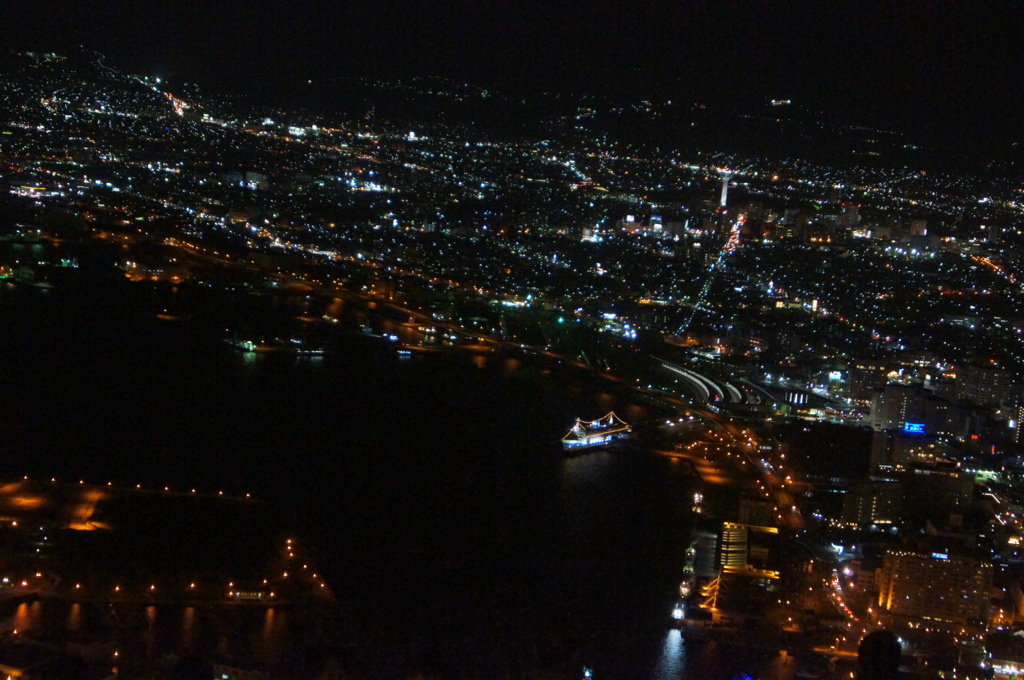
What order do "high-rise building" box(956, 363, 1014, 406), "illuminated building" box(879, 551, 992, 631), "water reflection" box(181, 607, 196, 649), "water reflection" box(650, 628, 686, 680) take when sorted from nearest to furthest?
"water reflection" box(181, 607, 196, 649) < "water reflection" box(650, 628, 686, 680) < "illuminated building" box(879, 551, 992, 631) < "high-rise building" box(956, 363, 1014, 406)

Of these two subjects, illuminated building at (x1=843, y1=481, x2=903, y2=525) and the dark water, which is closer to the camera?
the dark water

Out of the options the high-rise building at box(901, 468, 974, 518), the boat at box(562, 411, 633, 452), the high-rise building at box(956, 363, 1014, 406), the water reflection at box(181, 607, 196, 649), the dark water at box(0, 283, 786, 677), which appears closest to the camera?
the water reflection at box(181, 607, 196, 649)

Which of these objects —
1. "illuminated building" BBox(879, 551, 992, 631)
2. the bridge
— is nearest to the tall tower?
the bridge

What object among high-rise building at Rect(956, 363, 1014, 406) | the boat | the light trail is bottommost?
the boat

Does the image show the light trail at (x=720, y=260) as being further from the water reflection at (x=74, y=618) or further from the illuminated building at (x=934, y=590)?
the water reflection at (x=74, y=618)

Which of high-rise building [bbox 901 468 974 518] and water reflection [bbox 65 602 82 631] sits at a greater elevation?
high-rise building [bbox 901 468 974 518]

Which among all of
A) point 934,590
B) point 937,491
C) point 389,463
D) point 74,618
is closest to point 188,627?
point 74,618

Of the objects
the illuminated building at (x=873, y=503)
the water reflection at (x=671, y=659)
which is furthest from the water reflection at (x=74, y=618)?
the illuminated building at (x=873, y=503)

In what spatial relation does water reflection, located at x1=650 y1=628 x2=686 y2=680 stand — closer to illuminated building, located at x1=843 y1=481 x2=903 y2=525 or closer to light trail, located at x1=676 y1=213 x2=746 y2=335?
illuminated building, located at x1=843 y1=481 x2=903 y2=525
